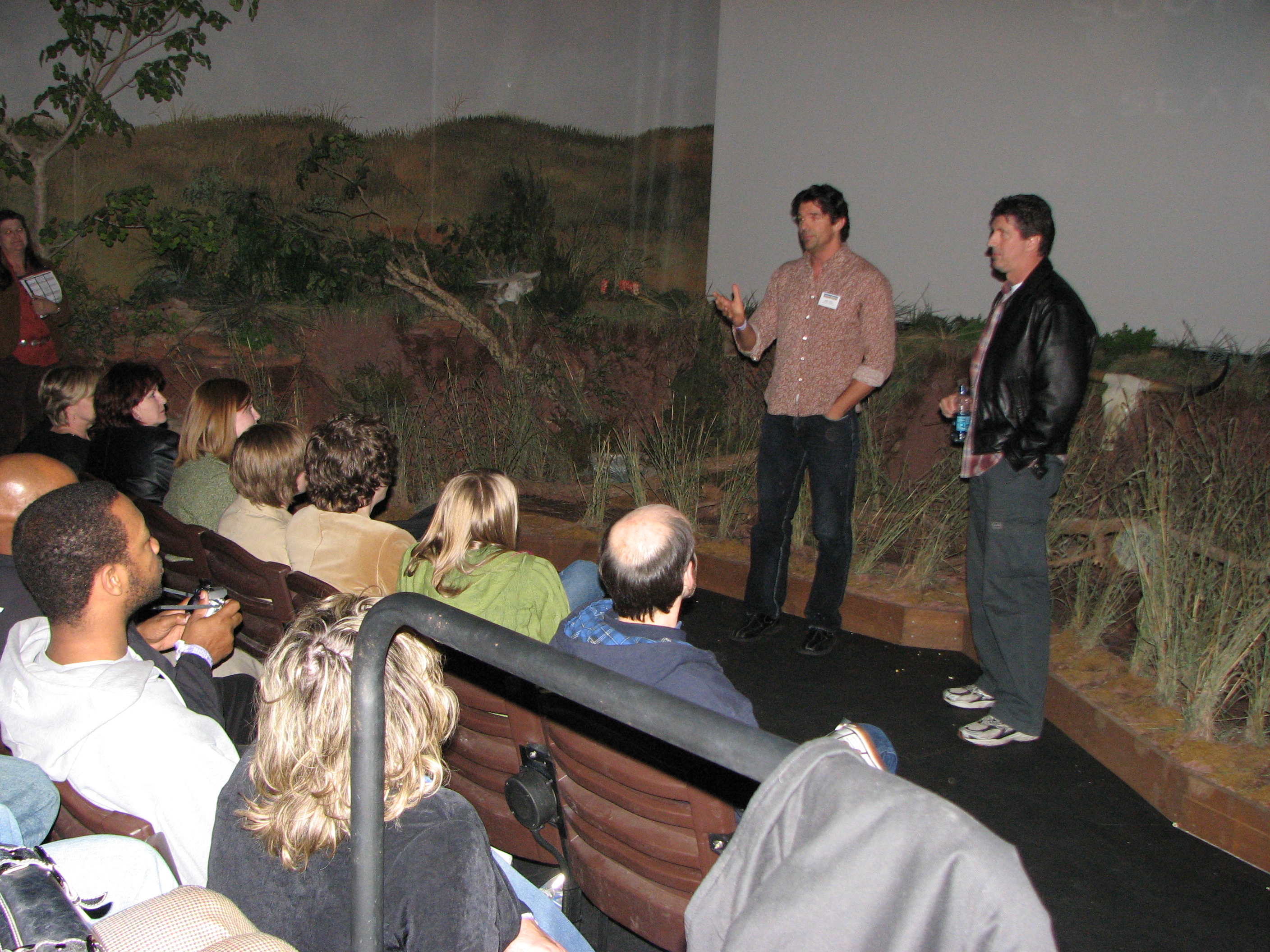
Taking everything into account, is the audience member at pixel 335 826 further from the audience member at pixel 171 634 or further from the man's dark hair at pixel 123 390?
the man's dark hair at pixel 123 390

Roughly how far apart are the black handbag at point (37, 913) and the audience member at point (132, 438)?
9.32 ft

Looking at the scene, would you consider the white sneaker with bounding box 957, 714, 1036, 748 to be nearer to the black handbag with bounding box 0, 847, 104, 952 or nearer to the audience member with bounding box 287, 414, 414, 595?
the audience member with bounding box 287, 414, 414, 595

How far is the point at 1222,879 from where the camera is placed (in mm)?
2396

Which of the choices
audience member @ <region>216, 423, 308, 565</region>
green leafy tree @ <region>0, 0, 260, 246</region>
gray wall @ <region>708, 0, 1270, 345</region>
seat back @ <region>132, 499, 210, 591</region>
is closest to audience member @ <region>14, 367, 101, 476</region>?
seat back @ <region>132, 499, 210, 591</region>

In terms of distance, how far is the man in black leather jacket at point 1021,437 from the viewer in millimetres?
2863

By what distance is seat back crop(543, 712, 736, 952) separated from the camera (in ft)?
4.71

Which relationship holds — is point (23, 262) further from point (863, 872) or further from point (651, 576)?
point (863, 872)

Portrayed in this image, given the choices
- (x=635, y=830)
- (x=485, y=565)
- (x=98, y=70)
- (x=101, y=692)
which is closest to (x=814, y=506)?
(x=485, y=565)

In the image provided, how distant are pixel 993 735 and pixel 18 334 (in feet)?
16.1

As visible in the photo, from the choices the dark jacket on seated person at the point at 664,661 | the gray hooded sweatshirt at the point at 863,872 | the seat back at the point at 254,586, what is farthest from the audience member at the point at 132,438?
the gray hooded sweatshirt at the point at 863,872

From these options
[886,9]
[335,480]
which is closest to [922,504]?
[335,480]

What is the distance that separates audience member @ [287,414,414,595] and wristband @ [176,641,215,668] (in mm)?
596

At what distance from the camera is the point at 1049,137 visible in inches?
263

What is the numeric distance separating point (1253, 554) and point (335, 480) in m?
3.08
